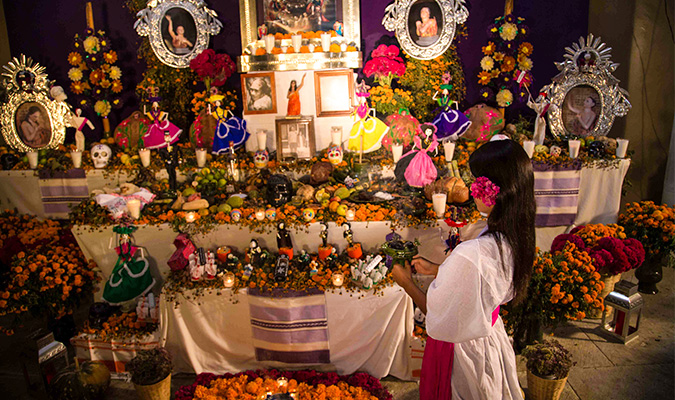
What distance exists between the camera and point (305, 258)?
450 centimetres

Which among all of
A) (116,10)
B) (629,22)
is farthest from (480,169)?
(116,10)

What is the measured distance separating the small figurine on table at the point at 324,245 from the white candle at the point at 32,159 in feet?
14.2

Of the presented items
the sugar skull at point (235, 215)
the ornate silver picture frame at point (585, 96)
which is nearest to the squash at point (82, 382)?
the sugar skull at point (235, 215)

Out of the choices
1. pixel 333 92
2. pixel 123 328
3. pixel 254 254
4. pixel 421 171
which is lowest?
pixel 123 328

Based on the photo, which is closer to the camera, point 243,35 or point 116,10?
point 243,35

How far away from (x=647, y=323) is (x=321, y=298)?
3482mm

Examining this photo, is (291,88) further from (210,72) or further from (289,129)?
(210,72)

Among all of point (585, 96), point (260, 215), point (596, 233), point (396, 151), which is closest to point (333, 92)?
point (396, 151)

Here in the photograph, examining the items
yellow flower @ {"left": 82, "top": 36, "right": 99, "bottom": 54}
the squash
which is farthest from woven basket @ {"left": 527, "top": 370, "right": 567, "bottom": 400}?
yellow flower @ {"left": 82, "top": 36, "right": 99, "bottom": 54}

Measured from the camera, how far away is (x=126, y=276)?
4.59 meters

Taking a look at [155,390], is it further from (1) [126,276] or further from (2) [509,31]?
(2) [509,31]

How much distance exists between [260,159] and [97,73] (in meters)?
3.06

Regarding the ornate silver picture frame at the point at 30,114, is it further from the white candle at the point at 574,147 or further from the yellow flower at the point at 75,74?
the white candle at the point at 574,147

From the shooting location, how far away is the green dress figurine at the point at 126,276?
14.9ft
